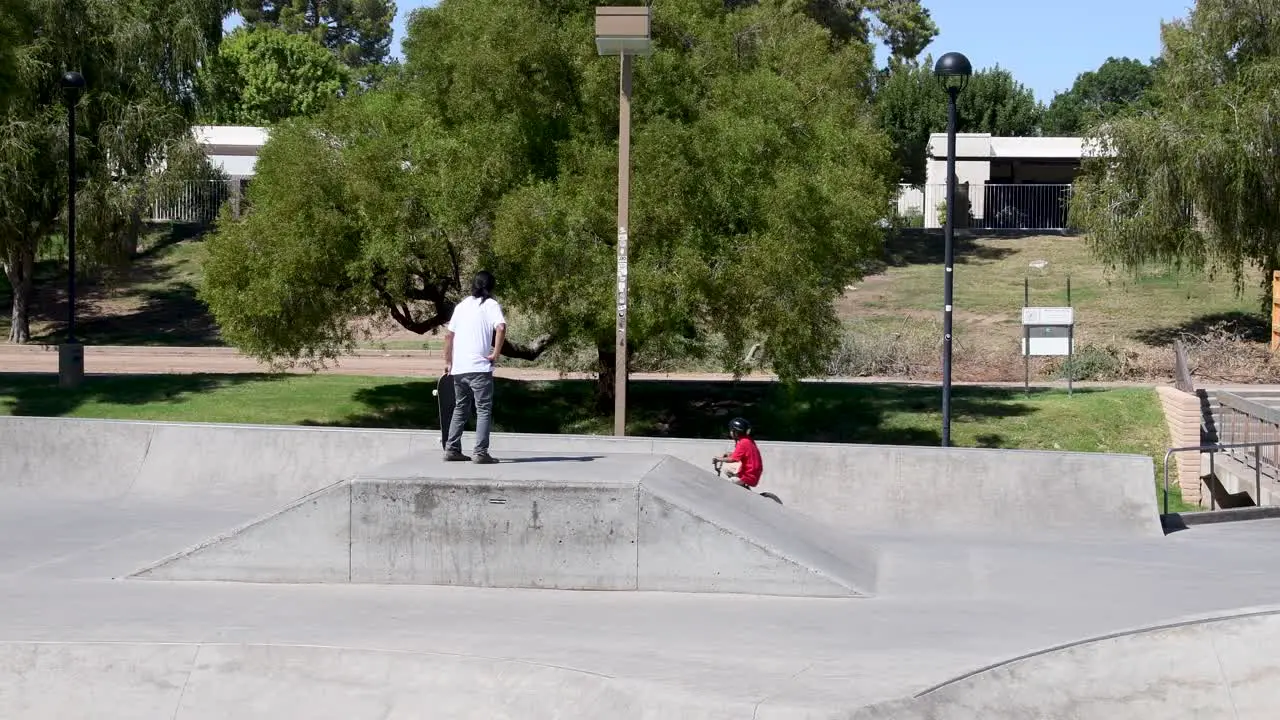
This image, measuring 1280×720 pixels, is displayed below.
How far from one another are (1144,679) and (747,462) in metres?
5.35

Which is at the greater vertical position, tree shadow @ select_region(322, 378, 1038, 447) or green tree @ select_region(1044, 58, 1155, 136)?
green tree @ select_region(1044, 58, 1155, 136)

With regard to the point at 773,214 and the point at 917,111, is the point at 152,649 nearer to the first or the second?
the point at 773,214

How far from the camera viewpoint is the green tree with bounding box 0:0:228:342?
3553 centimetres

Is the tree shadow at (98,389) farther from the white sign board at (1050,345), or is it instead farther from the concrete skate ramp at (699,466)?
the white sign board at (1050,345)

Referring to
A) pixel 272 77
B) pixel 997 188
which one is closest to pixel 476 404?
pixel 997 188

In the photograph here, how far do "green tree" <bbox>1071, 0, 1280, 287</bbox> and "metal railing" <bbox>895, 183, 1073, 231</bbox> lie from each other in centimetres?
2247

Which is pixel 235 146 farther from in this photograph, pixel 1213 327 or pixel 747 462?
pixel 747 462

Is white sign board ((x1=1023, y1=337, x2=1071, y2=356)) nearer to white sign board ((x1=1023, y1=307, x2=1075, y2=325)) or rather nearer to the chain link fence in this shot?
white sign board ((x1=1023, y1=307, x2=1075, y2=325))

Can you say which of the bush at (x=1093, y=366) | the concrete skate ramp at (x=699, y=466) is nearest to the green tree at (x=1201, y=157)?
the bush at (x=1093, y=366)

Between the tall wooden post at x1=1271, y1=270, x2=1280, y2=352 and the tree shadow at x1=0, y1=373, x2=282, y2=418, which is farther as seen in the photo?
the tall wooden post at x1=1271, y1=270, x2=1280, y2=352

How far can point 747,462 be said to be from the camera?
1352cm

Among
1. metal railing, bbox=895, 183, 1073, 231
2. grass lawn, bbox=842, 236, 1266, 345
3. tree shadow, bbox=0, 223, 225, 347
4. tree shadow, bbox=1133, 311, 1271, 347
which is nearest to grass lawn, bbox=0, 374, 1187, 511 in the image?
tree shadow, bbox=1133, 311, 1271, 347

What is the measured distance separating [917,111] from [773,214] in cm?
3824

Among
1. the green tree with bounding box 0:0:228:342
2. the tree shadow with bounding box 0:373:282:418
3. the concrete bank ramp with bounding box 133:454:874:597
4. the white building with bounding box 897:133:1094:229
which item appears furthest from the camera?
the white building with bounding box 897:133:1094:229
